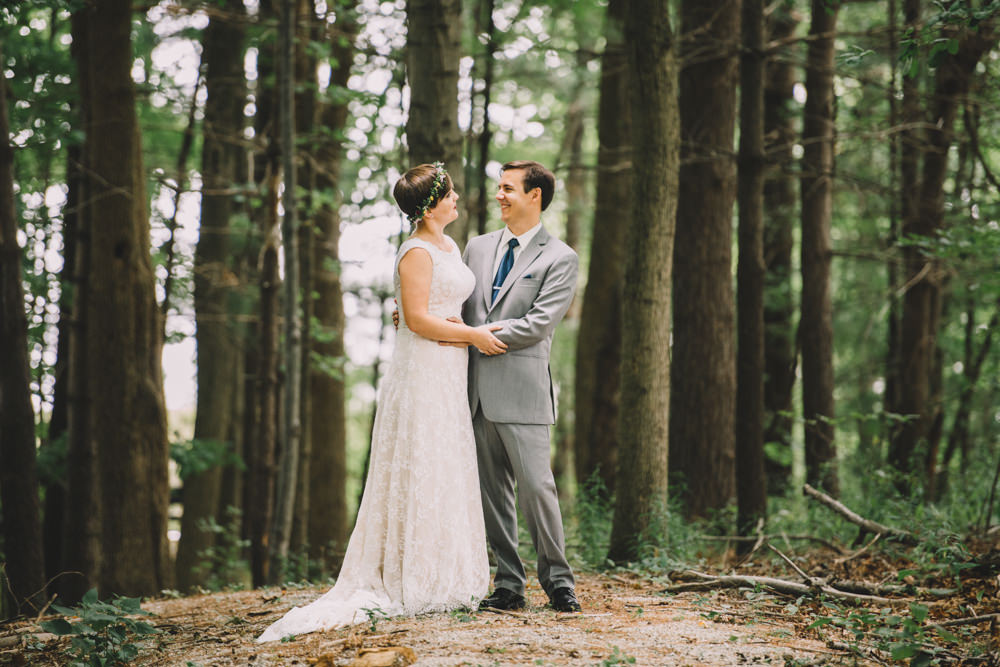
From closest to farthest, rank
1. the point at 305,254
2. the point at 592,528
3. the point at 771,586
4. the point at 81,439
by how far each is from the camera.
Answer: the point at 771,586
the point at 592,528
the point at 81,439
the point at 305,254

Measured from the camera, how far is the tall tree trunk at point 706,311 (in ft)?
31.1

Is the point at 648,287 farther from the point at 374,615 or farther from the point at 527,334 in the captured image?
the point at 374,615

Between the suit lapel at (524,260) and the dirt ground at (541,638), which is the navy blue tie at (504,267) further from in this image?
the dirt ground at (541,638)

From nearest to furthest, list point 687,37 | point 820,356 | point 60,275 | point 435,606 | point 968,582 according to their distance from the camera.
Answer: point 435,606 < point 968,582 < point 687,37 < point 60,275 < point 820,356

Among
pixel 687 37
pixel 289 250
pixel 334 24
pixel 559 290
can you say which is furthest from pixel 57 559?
pixel 687 37

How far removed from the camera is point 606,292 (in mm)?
13141

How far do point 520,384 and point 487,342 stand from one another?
0.32 meters

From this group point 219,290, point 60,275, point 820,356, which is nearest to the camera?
point 60,275

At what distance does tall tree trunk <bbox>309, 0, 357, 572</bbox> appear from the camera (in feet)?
45.0

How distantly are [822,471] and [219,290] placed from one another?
10.0 m

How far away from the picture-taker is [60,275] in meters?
10.5

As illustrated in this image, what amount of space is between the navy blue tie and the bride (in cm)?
18

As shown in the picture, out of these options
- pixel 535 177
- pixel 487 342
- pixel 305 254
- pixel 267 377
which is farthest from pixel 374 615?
pixel 305 254

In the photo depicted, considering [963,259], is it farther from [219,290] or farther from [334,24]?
[219,290]
